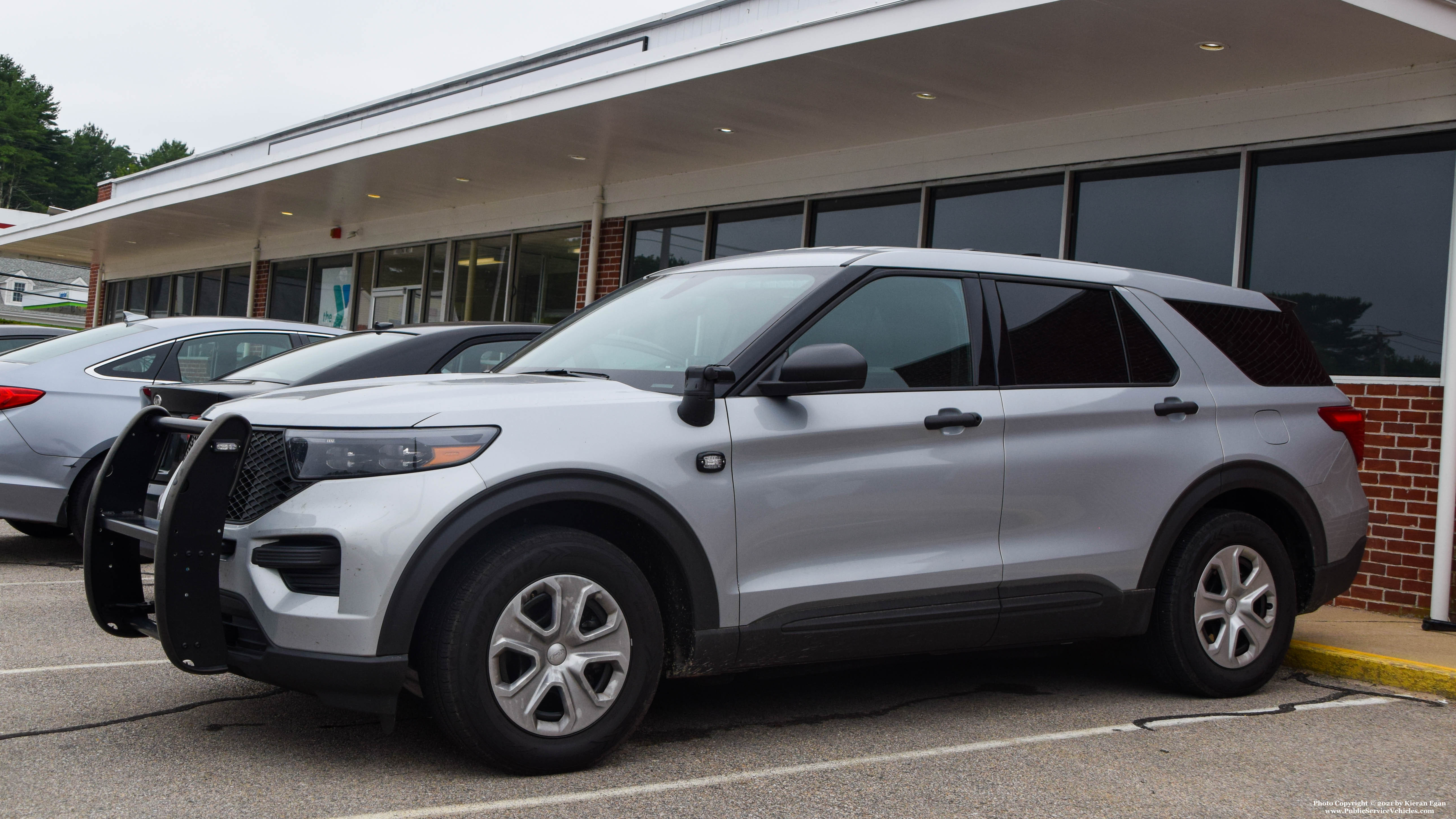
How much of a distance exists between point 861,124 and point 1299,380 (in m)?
5.31

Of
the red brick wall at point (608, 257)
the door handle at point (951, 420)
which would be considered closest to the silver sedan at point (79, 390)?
the door handle at point (951, 420)

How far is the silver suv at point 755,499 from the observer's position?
3.57 meters

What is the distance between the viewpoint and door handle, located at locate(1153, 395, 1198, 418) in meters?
5.02

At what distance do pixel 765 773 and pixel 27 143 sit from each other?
112231 mm

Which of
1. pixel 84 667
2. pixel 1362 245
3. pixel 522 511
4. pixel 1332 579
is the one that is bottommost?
pixel 84 667

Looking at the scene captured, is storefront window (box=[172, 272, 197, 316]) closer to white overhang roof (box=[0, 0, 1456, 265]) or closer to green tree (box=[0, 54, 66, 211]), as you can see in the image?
white overhang roof (box=[0, 0, 1456, 265])

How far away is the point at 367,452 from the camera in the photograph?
11.8 feet

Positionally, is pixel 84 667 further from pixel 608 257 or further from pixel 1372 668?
pixel 608 257

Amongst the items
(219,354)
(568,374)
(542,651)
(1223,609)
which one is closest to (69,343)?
(219,354)

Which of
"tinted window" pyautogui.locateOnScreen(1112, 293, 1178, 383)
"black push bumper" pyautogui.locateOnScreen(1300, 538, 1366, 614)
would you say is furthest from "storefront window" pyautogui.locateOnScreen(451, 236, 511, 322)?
"black push bumper" pyautogui.locateOnScreen(1300, 538, 1366, 614)

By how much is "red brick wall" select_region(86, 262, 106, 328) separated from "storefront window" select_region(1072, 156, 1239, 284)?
26563 millimetres

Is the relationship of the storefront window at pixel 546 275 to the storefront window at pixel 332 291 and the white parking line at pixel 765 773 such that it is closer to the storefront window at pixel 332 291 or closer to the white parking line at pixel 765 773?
the storefront window at pixel 332 291

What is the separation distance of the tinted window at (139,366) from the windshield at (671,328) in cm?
380

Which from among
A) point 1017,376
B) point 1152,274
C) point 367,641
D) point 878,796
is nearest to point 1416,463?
point 1152,274
